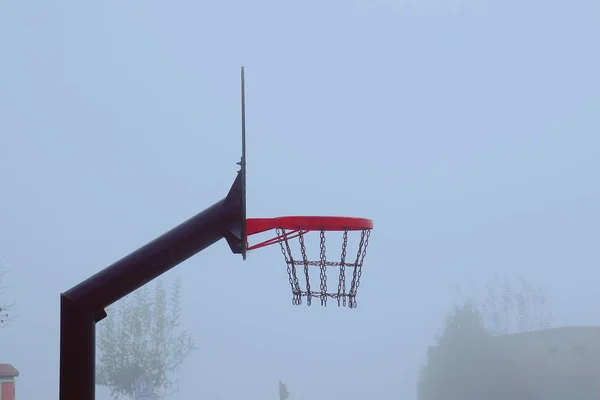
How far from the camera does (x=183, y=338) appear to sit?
37.3 ft

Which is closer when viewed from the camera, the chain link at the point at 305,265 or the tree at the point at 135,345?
the chain link at the point at 305,265

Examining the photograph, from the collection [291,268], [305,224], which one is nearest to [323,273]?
[291,268]

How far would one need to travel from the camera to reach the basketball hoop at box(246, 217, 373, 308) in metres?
2.73

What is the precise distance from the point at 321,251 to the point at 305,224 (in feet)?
0.79

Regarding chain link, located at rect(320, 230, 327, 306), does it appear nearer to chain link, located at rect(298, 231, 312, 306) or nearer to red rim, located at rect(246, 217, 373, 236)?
chain link, located at rect(298, 231, 312, 306)

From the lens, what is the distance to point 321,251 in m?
2.96

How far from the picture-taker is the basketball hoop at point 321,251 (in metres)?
2.73

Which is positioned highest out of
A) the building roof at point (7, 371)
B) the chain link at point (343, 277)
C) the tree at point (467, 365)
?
the chain link at point (343, 277)

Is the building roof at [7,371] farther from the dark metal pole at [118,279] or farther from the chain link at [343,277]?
the chain link at [343,277]

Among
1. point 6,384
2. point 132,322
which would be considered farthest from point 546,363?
point 6,384

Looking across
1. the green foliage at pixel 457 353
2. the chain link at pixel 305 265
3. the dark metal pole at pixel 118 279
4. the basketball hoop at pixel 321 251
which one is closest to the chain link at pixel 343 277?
the basketball hoop at pixel 321 251

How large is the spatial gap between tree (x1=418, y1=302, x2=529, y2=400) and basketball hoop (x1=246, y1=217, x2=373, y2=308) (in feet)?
34.1

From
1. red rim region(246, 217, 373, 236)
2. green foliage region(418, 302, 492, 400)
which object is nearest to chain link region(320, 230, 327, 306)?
red rim region(246, 217, 373, 236)

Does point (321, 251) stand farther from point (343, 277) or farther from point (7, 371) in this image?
point (7, 371)
